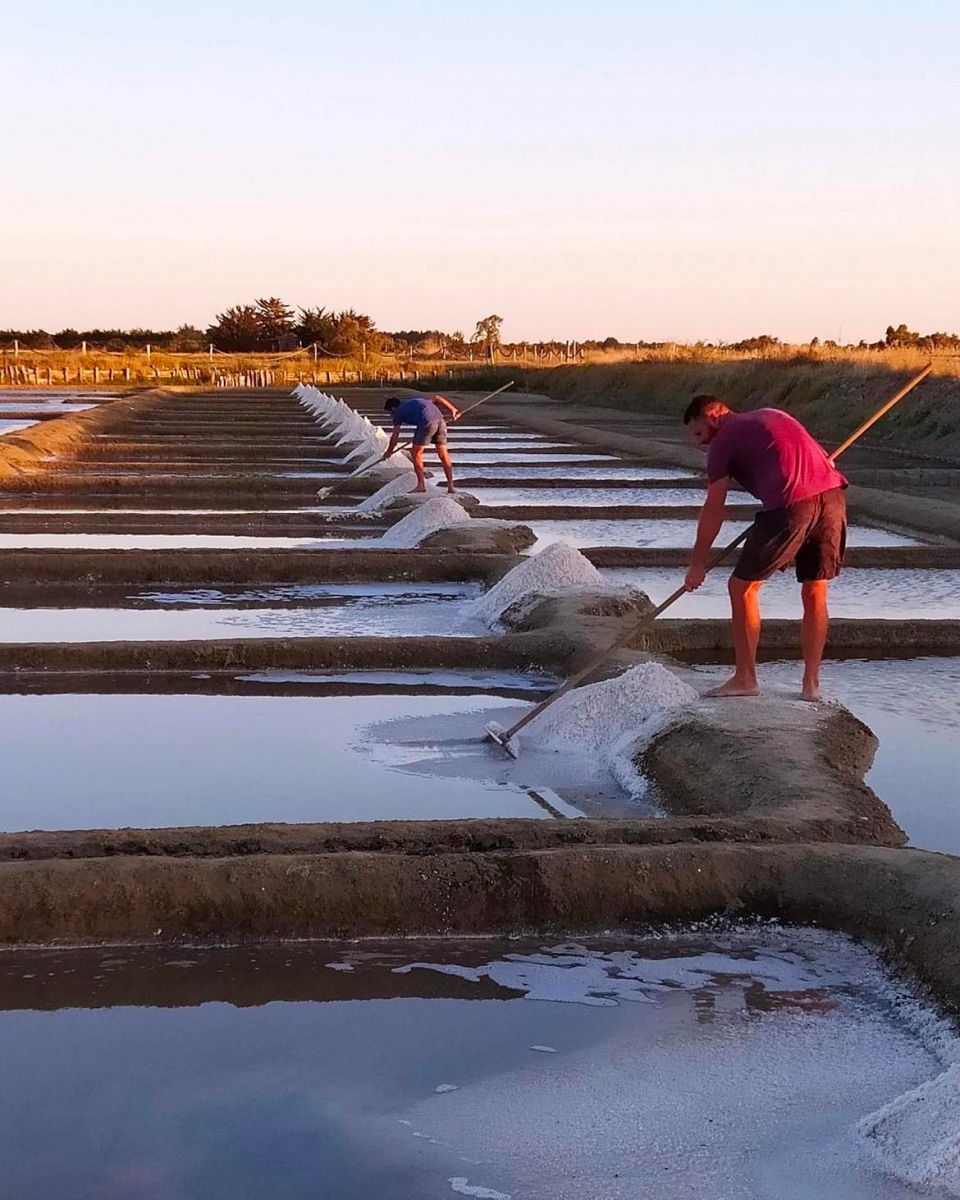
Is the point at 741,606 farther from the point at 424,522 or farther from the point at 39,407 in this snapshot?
the point at 39,407

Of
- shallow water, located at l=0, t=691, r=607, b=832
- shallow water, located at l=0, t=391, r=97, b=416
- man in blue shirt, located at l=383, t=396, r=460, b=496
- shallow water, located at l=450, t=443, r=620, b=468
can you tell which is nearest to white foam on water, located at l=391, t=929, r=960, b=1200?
shallow water, located at l=0, t=691, r=607, b=832

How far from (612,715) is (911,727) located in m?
0.83

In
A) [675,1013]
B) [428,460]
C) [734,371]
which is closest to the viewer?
[675,1013]

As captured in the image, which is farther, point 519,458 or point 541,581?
point 519,458

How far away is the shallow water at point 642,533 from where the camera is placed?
8211 mm

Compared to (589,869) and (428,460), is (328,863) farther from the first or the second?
(428,460)

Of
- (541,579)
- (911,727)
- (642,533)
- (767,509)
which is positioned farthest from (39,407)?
(911,727)

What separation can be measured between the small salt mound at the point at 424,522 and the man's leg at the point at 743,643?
3755mm

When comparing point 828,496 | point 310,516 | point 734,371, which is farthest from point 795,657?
point 734,371

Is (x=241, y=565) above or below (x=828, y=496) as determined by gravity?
below

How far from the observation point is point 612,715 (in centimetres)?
395

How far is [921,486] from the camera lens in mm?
11383

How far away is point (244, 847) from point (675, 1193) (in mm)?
1202

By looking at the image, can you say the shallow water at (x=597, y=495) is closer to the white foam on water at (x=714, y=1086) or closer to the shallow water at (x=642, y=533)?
the shallow water at (x=642, y=533)
